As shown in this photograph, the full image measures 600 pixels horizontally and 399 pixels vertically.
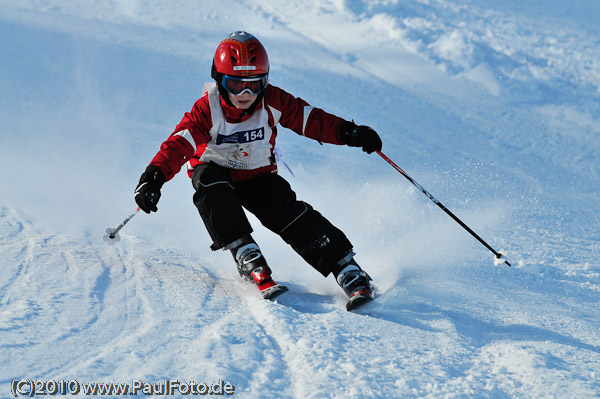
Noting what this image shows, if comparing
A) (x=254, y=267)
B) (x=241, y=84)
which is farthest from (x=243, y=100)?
(x=254, y=267)

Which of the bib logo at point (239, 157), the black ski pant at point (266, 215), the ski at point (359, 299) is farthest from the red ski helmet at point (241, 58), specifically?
the ski at point (359, 299)

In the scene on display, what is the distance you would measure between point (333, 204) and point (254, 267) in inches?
84.9

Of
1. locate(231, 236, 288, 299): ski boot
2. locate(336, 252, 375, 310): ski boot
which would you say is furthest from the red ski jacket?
locate(336, 252, 375, 310): ski boot

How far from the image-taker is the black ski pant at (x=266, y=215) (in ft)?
11.4

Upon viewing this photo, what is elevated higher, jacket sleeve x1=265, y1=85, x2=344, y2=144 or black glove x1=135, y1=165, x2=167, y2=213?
jacket sleeve x1=265, y1=85, x2=344, y2=144

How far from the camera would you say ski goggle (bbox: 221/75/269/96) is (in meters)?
3.53

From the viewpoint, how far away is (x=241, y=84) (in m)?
3.54

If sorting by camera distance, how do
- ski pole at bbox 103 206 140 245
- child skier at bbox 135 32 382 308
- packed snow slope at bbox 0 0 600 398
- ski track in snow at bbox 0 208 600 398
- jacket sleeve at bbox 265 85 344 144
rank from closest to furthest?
ski track in snow at bbox 0 208 600 398 < packed snow slope at bbox 0 0 600 398 < child skier at bbox 135 32 382 308 < ski pole at bbox 103 206 140 245 < jacket sleeve at bbox 265 85 344 144

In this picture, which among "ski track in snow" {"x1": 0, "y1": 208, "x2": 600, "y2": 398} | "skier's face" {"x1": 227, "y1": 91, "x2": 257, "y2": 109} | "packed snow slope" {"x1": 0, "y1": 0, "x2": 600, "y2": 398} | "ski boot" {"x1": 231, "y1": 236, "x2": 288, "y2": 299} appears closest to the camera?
"ski track in snow" {"x1": 0, "y1": 208, "x2": 600, "y2": 398}

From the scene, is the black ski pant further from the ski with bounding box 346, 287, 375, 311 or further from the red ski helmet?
the red ski helmet

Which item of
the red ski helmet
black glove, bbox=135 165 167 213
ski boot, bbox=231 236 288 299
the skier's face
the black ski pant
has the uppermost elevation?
the red ski helmet

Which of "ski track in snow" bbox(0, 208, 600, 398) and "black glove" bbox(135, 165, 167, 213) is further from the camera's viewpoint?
"black glove" bbox(135, 165, 167, 213)

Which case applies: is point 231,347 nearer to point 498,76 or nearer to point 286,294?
point 286,294

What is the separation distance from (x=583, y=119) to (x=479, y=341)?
20.0 feet
